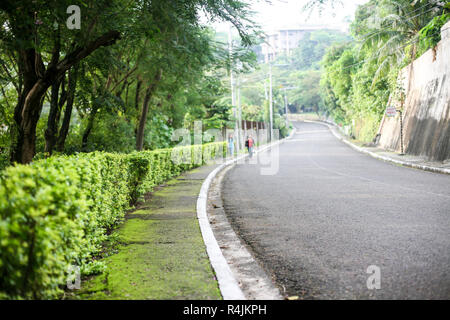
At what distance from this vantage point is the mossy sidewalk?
4.10m

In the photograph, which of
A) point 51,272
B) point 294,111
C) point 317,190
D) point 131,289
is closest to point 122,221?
point 131,289

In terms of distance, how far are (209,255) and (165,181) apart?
1040cm

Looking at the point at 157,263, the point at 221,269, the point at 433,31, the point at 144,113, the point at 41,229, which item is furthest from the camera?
the point at 433,31

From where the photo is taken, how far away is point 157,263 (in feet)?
16.7

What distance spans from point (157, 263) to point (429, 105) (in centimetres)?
2003

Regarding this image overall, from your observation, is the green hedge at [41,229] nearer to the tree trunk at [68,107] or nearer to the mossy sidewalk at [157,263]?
the mossy sidewalk at [157,263]

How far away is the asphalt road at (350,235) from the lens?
4.19 m

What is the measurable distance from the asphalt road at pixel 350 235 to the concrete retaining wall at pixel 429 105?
24.0 feet

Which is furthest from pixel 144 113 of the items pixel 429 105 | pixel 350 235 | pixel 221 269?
pixel 221 269

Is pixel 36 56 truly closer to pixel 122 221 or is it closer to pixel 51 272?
pixel 122 221

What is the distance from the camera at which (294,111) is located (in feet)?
443

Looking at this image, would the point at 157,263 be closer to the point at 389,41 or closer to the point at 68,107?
the point at 68,107

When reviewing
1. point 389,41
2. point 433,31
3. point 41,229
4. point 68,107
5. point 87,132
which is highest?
point 389,41

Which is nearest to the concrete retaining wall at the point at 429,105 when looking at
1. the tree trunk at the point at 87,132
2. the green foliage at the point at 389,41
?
the green foliage at the point at 389,41
